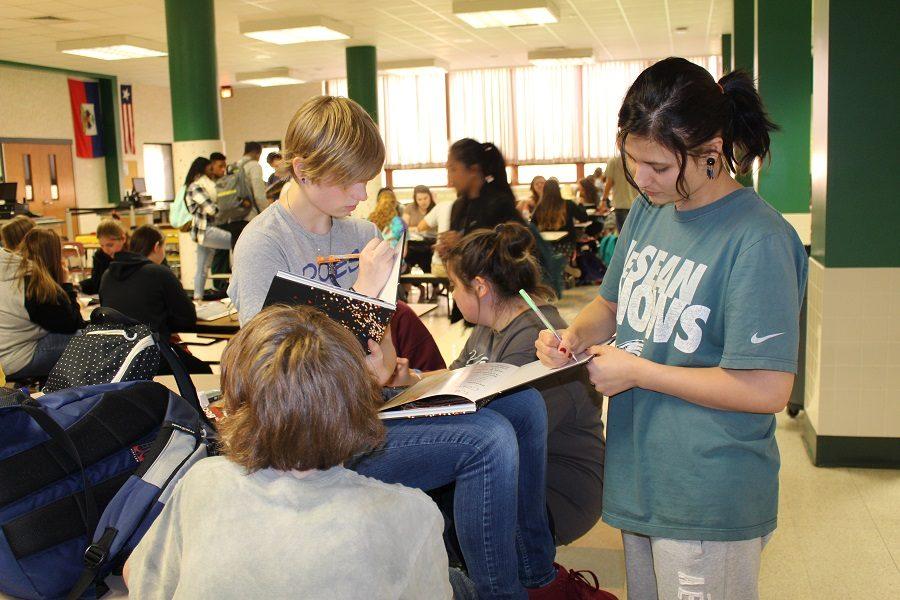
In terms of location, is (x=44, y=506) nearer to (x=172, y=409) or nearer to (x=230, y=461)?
(x=172, y=409)

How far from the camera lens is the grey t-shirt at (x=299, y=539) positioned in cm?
112

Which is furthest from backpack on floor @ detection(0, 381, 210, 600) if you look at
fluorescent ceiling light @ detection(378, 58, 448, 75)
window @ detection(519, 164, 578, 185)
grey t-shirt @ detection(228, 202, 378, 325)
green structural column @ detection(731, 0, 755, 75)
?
window @ detection(519, 164, 578, 185)

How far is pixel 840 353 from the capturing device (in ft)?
11.9

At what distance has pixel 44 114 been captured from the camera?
49.1 feet

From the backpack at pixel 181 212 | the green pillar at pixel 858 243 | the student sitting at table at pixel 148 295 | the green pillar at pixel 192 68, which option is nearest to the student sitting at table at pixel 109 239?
the student sitting at table at pixel 148 295

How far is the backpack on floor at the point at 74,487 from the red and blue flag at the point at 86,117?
622 inches

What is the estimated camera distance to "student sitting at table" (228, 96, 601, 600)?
1.61 m

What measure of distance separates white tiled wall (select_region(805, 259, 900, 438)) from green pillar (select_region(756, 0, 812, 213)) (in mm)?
3487

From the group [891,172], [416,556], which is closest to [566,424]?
[416,556]

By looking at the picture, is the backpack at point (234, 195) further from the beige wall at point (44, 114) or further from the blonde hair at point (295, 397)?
the beige wall at point (44, 114)

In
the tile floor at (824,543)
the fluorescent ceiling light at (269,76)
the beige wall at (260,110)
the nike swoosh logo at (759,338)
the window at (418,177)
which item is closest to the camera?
the nike swoosh logo at (759,338)

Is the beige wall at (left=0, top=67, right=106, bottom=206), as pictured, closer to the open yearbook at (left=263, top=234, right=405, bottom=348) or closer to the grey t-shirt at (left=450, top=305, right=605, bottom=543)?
the grey t-shirt at (left=450, top=305, right=605, bottom=543)

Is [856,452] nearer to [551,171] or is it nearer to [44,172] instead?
[551,171]

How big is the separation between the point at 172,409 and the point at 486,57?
14.3 m
